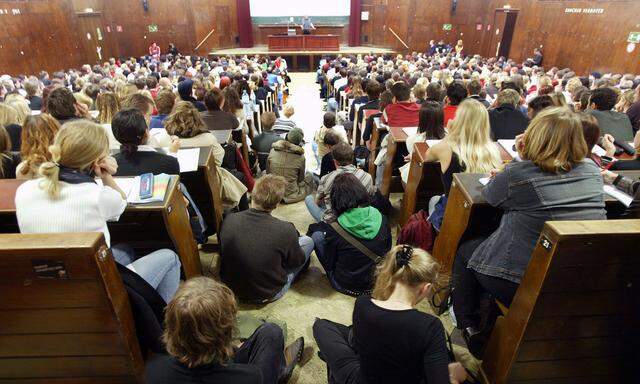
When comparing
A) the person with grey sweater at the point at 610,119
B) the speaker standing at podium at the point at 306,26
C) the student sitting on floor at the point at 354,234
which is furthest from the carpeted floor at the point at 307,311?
the speaker standing at podium at the point at 306,26

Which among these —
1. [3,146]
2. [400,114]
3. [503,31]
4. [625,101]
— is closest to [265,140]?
[400,114]

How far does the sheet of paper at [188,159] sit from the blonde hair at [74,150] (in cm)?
73

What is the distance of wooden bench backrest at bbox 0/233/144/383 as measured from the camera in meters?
1.23

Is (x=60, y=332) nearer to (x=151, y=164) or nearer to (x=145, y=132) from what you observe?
(x=151, y=164)

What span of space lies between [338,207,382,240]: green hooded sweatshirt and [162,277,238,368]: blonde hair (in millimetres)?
1243

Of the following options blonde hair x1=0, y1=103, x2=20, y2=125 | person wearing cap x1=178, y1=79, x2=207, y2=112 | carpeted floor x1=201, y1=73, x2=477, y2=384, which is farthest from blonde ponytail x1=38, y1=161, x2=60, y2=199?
person wearing cap x1=178, y1=79, x2=207, y2=112

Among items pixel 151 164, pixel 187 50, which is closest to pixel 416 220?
pixel 151 164

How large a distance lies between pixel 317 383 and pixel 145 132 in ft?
5.79

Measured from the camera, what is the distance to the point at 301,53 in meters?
14.5

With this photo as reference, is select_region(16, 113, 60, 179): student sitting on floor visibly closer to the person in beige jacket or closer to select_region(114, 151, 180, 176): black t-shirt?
select_region(114, 151, 180, 176): black t-shirt

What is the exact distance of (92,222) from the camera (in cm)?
154

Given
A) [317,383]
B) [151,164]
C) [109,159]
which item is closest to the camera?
[109,159]

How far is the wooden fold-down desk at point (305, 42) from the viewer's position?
14781mm

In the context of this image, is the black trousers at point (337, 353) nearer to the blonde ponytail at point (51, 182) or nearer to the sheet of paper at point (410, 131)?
the blonde ponytail at point (51, 182)
